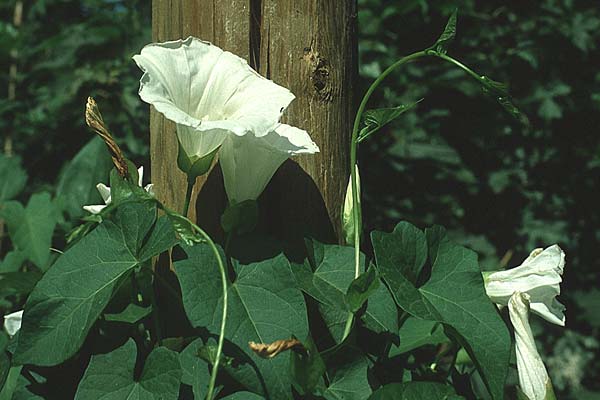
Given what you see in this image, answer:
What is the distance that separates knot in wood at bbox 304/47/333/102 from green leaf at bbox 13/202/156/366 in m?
0.27

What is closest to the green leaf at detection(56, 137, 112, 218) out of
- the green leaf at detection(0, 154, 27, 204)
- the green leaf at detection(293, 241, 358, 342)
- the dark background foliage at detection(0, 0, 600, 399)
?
the green leaf at detection(0, 154, 27, 204)

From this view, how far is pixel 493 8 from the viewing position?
8.70 ft

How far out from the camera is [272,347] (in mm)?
750

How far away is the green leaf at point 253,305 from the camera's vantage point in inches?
31.3

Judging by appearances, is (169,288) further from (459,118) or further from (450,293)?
(459,118)

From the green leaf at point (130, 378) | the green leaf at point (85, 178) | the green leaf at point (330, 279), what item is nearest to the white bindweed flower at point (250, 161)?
the green leaf at point (330, 279)

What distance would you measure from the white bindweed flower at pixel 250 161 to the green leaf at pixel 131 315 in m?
0.16

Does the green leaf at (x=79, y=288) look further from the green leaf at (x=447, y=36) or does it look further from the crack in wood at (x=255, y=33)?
the green leaf at (x=447, y=36)

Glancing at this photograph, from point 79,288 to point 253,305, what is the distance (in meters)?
0.19

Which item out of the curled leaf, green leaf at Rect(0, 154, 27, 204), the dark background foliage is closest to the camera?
the curled leaf

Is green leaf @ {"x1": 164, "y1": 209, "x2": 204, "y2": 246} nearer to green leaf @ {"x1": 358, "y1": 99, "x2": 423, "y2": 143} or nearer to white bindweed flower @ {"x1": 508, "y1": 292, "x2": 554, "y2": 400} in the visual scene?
green leaf @ {"x1": 358, "y1": 99, "x2": 423, "y2": 143}

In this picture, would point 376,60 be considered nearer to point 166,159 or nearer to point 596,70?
point 596,70

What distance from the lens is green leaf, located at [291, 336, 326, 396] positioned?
0.78m

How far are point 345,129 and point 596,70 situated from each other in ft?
6.50
